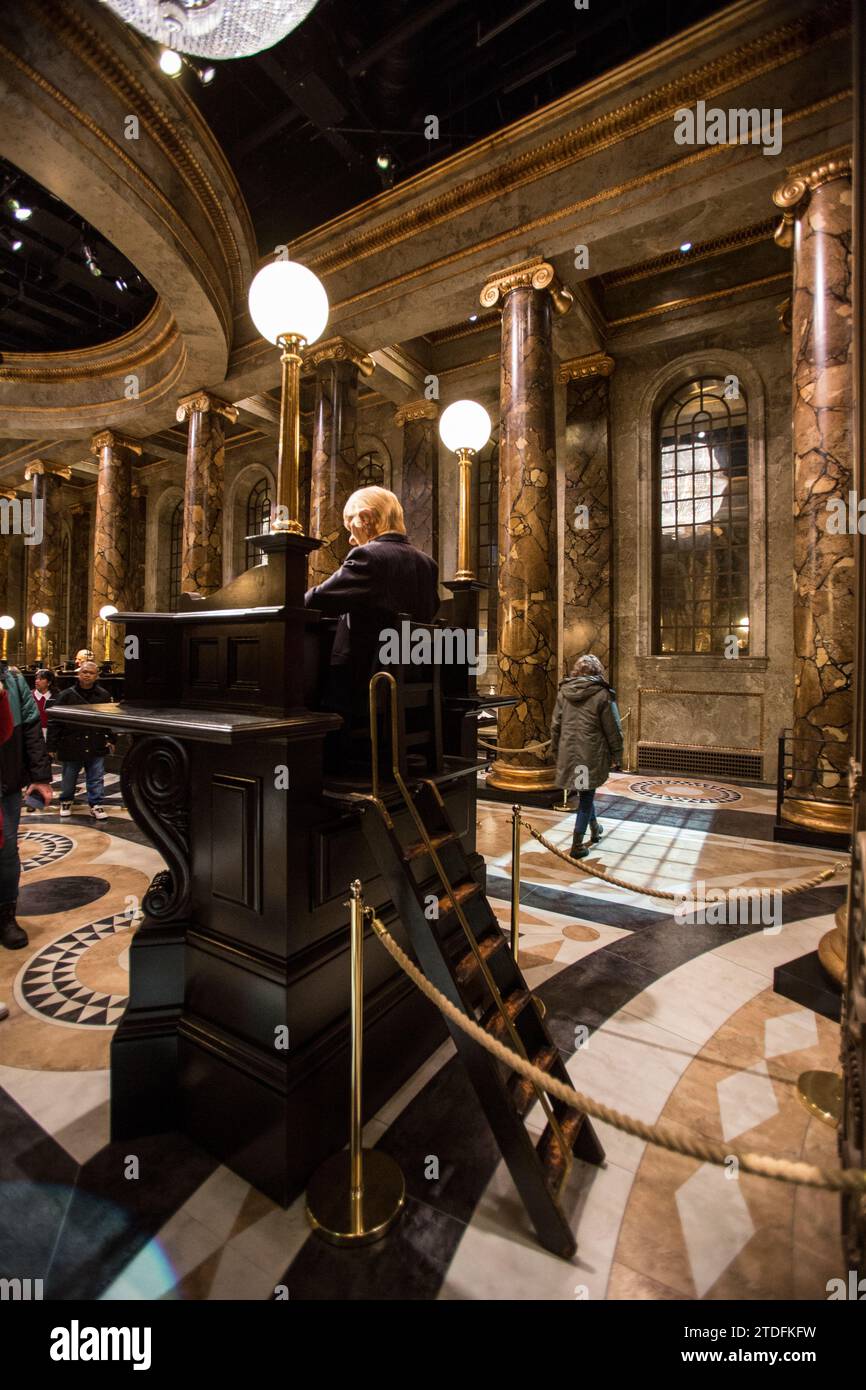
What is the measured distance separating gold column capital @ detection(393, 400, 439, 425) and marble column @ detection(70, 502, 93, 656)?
1379 cm

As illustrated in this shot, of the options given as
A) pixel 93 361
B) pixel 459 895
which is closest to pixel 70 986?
pixel 459 895

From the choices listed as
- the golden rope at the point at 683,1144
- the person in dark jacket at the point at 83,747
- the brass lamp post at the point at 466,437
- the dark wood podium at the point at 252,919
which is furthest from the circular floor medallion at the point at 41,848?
the golden rope at the point at 683,1144

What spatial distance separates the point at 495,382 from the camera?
11.2 meters

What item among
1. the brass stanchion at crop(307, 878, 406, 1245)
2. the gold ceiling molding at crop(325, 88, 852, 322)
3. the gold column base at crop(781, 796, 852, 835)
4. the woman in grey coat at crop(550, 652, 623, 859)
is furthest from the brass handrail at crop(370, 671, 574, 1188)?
the gold ceiling molding at crop(325, 88, 852, 322)

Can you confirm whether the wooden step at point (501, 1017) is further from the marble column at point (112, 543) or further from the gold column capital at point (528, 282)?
the marble column at point (112, 543)

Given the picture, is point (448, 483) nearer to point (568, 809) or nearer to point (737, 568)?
point (737, 568)

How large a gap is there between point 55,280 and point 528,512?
1107cm

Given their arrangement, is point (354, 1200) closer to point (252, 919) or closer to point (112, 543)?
point (252, 919)

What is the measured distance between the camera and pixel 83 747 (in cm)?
643

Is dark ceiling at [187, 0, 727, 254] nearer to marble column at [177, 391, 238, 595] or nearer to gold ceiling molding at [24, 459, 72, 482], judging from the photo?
marble column at [177, 391, 238, 595]

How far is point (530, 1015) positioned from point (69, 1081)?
1.87m

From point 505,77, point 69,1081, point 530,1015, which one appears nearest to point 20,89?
point 505,77

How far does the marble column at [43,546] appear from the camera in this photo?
15625 millimetres

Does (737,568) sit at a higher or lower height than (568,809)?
higher
